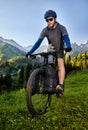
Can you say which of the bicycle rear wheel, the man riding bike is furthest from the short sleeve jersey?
the bicycle rear wheel

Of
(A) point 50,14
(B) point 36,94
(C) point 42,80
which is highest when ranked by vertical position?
(A) point 50,14

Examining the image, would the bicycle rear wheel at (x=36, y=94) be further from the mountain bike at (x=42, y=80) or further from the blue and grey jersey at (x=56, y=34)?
the blue and grey jersey at (x=56, y=34)

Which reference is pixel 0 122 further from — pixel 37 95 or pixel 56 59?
pixel 56 59

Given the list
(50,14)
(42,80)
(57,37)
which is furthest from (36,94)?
(50,14)

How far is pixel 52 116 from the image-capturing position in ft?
34.2

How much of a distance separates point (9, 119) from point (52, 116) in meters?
1.60

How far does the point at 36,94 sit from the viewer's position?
10281mm

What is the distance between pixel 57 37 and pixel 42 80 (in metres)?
1.61

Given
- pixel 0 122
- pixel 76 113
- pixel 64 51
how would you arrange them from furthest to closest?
pixel 76 113
pixel 64 51
pixel 0 122

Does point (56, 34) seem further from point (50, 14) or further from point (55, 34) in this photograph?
point (50, 14)

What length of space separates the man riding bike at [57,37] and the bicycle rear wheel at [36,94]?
2.26 ft

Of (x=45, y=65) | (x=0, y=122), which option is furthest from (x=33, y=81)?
(x=0, y=122)

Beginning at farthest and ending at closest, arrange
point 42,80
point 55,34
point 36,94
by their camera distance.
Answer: point 55,34 < point 36,94 < point 42,80

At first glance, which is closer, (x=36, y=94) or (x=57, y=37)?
(x=36, y=94)
